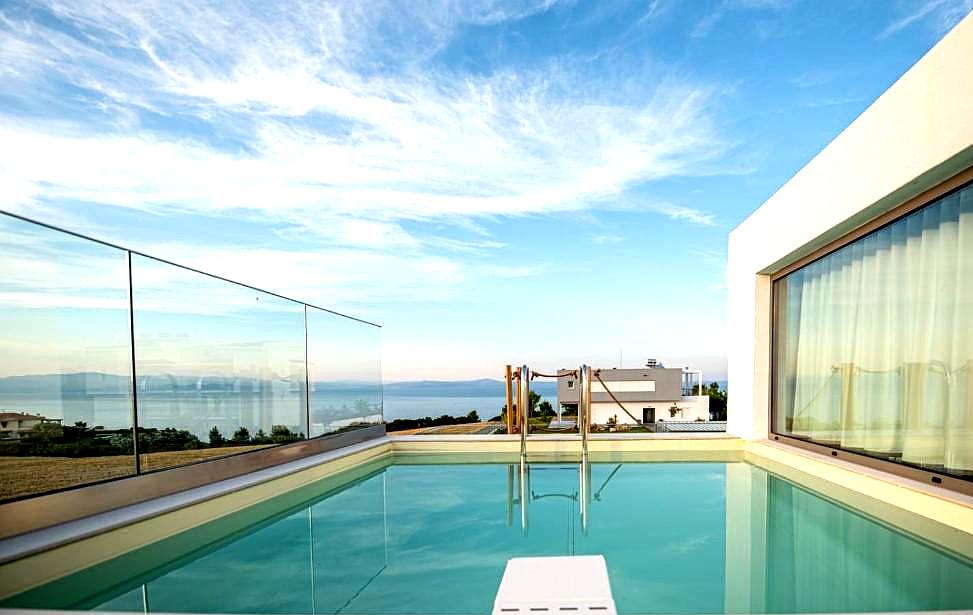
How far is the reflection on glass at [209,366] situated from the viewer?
155 inches

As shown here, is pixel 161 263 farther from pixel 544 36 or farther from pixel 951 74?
pixel 544 36

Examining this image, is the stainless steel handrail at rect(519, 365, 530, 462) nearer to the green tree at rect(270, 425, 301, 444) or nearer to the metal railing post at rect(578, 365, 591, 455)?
the metal railing post at rect(578, 365, 591, 455)

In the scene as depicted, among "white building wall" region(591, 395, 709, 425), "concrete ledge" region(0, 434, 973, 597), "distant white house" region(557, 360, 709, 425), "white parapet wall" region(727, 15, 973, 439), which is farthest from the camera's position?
"white building wall" region(591, 395, 709, 425)

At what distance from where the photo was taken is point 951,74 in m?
3.46

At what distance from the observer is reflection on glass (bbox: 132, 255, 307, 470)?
3.95 metres

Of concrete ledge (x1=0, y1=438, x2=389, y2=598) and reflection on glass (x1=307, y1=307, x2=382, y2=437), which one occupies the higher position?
reflection on glass (x1=307, y1=307, x2=382, y2=437)

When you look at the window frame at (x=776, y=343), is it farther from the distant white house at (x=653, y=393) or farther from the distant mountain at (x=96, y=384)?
the distant white house at (x=653, y=393)

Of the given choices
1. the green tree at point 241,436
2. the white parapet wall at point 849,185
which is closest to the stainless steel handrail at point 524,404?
the white parapet wall at point 849,185

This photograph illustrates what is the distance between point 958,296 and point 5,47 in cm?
889

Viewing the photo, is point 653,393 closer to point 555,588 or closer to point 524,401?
point 524,401

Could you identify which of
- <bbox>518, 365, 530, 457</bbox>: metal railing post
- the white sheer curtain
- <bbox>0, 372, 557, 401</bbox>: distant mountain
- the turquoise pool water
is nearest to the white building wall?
<bbox>518, 365, 530, 457</bbox>: metal railing post

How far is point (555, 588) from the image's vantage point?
196 centimetres

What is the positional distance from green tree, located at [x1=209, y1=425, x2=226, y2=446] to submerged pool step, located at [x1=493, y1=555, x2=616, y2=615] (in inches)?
123

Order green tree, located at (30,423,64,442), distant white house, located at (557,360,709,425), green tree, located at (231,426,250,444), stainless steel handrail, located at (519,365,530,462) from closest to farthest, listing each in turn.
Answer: green tree, located at (30,423,64,442) < green tree, located at (231,426,250,444) < stainless steel handrail, located at (519,365,530,462) < distant white house, located at (557,360,709,425)
